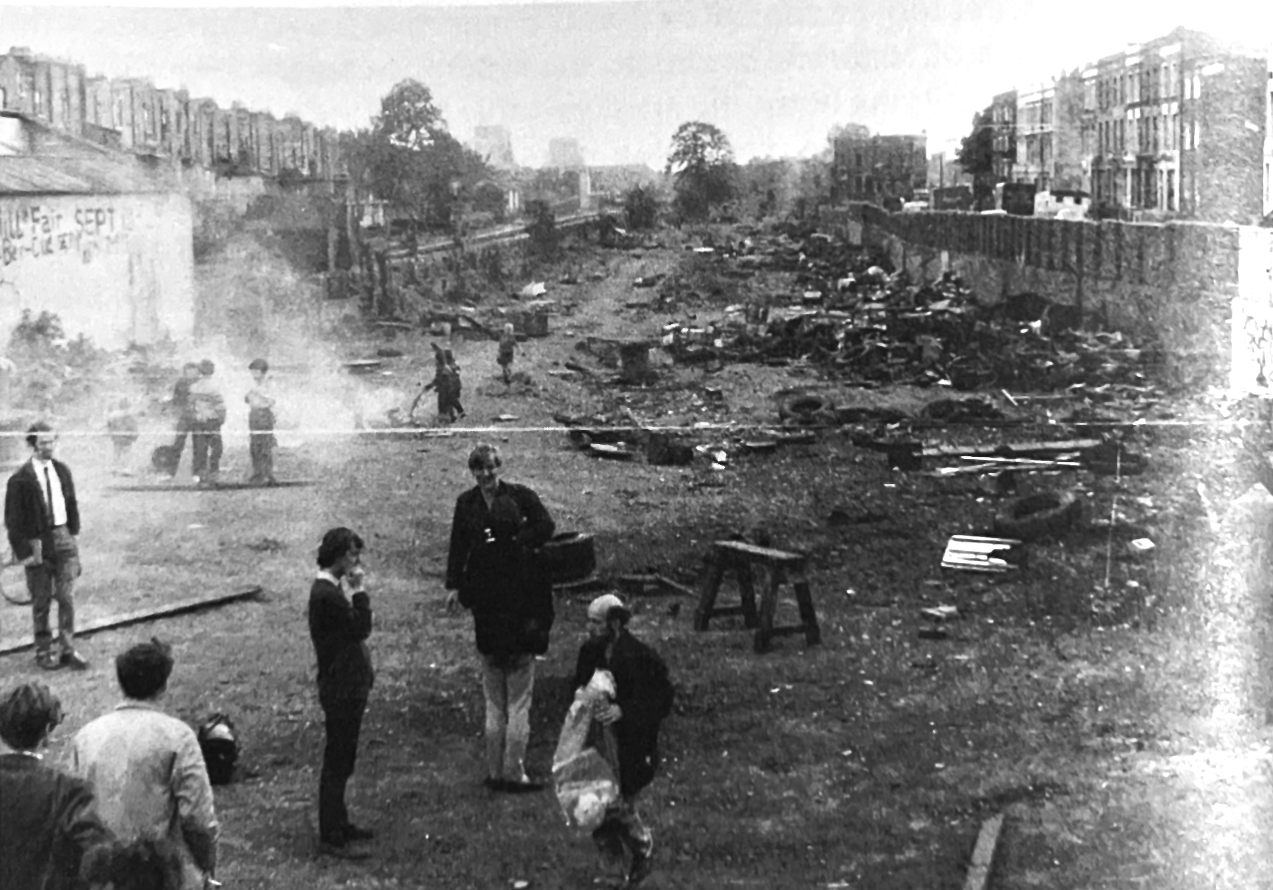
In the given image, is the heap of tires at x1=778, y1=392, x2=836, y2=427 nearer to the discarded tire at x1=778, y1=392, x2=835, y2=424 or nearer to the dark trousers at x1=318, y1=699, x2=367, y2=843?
the discarded tire at x1=778, y1=392, x2=835, y2=424

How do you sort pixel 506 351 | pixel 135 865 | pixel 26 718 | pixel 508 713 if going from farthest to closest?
pixel 506 351 < pixel 508 713 < pixel 135 865 < pixel 26 718

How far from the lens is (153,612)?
5.64 m

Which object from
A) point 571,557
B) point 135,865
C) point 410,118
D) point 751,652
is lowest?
point 135,865

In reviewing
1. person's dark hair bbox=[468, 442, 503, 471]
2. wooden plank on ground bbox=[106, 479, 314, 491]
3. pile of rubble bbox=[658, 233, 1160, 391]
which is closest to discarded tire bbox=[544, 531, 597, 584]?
person's dark hair bbox=[468, 442, 503, 471]

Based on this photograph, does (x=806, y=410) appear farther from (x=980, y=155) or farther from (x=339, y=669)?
(x=339, y=669)

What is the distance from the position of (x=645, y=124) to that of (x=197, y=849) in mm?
2732

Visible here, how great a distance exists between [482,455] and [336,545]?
0.73 meters

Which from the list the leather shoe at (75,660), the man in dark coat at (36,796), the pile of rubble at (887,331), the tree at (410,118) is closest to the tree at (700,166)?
the pile of rubble at (887,331)

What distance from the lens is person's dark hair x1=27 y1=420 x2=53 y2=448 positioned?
224 inches

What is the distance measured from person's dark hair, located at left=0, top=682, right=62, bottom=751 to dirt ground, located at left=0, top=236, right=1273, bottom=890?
114cm

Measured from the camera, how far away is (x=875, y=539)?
5.50 meters

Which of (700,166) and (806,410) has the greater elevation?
(700,166)

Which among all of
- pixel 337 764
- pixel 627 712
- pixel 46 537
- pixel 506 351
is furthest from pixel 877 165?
pixel 46 537

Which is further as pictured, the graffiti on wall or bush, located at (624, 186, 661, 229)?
the graffiti on wall
